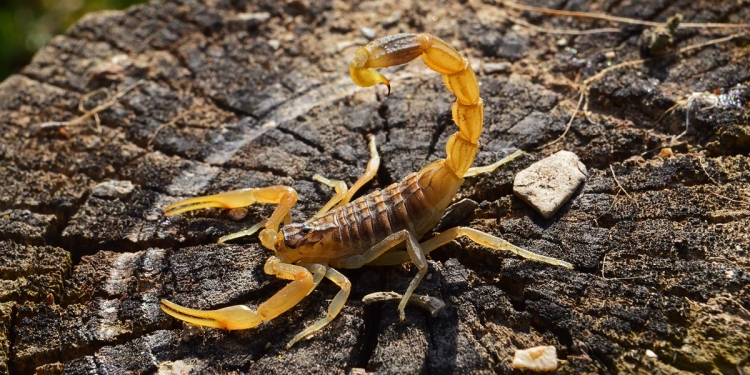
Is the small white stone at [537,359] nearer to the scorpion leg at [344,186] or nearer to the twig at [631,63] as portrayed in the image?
the scorpion leg at [344,186]

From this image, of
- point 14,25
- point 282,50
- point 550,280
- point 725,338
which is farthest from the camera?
point 14,25

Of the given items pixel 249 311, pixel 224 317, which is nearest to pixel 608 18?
pixel 249 311

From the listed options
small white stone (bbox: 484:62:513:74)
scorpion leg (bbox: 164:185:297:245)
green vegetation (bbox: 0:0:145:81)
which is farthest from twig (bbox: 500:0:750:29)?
green vegetation (bbox: 0:0:145:81)

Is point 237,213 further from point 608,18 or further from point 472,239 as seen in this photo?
point 608,18

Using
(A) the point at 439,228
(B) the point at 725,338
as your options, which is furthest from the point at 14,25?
(B) the point at 725,338

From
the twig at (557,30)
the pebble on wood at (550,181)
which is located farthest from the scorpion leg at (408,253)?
the twig at (557,30)

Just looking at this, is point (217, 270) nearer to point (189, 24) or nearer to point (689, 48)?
point (189, 24)

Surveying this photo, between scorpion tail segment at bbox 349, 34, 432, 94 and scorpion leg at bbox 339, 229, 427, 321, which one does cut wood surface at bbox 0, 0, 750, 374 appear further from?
scorpion tail segment at bbox 349, 34, 432, 94
